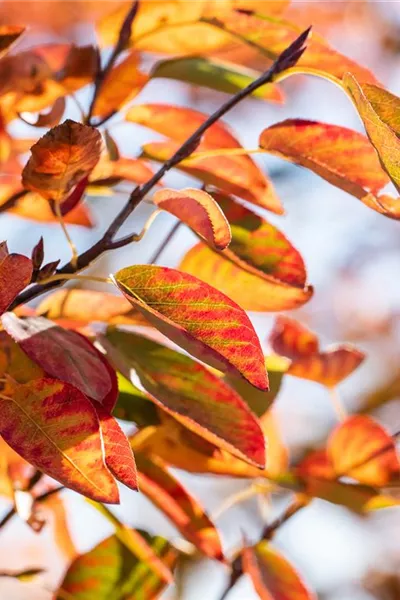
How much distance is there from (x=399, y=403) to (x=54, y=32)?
6.61 ft

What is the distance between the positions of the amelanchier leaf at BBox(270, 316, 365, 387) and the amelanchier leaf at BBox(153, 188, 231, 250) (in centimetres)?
46

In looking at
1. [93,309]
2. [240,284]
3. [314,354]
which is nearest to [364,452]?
[314,354]

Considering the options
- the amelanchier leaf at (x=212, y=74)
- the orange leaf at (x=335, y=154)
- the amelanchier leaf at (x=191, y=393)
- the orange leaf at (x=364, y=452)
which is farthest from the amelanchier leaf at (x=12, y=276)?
the orange leaf at (x=364, y=452)

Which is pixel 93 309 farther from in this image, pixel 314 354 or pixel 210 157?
pixel 314 354

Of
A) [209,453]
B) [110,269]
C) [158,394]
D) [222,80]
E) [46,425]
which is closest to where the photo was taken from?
[46,425]

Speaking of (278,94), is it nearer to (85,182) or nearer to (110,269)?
(85,182)

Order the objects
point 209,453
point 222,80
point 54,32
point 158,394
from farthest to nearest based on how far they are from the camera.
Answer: point 54,32 → point 222,80 → point 209,453 → point 158,394

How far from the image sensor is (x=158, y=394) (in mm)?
694

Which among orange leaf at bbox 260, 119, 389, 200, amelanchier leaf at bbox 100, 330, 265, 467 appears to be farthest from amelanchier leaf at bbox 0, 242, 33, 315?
orange leaf at bbox 260, 119, 389, 200

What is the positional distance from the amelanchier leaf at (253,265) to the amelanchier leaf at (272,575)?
11.9 inches

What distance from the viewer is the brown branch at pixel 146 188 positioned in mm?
658

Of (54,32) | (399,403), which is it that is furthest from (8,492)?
(54,32)

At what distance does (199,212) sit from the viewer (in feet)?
1.97

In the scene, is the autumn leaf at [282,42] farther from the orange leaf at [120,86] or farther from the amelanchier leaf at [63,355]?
the amelanchier leaf at [63,355]
